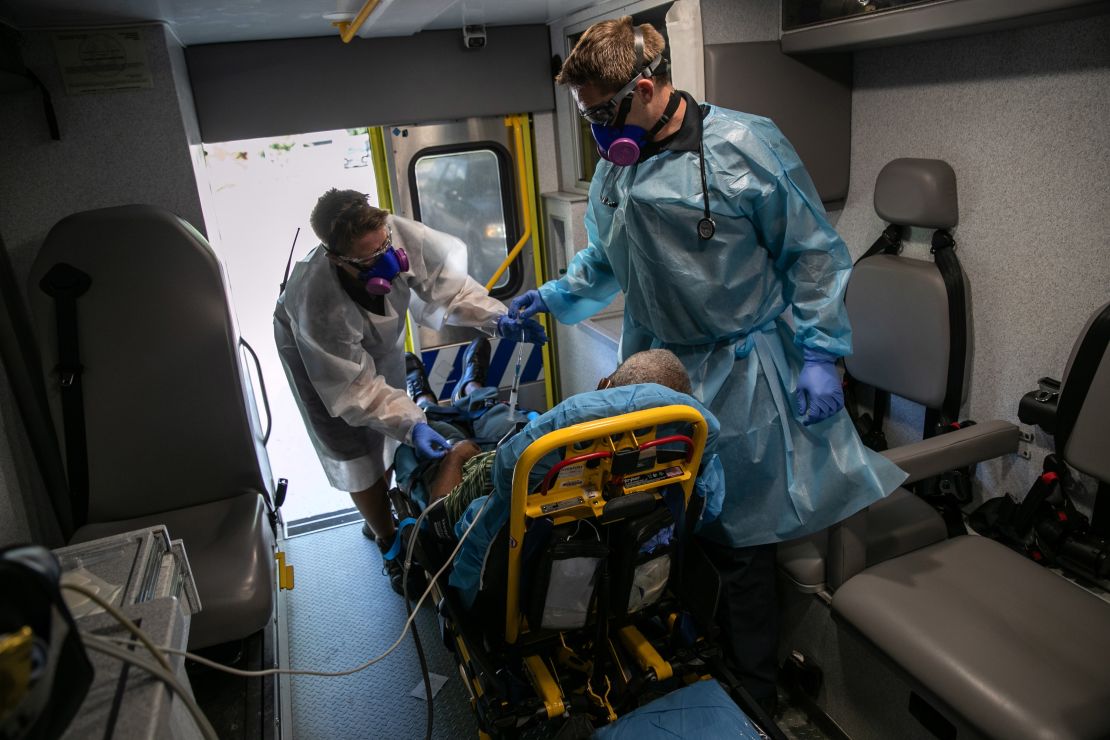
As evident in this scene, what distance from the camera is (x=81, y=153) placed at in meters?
2.55

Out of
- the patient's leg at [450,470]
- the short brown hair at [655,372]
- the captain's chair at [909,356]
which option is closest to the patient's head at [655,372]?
the short brown hair at [655,372]

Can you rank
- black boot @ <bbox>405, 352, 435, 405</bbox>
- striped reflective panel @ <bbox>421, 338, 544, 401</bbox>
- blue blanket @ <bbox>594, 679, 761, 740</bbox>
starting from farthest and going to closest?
striped reflective panel @ <bbox>421, 338, 544, 401</bbox>
black boot @ <bbox>405, 352, 435, 405</bbox>
blue blanket @ <bbox>594, 679, 761, 740</bbox>

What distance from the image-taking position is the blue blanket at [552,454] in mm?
1542

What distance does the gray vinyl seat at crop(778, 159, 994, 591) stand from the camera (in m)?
2.08

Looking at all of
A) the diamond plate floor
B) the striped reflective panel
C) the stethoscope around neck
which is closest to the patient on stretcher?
the stethoscope around neck

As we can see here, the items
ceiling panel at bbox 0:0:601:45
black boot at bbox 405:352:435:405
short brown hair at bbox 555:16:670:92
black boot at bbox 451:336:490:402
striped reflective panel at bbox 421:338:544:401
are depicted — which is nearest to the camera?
short brown hair at bbox 555:16:670:92

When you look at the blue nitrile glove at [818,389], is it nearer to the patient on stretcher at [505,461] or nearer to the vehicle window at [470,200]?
the patient on stretcher at [505,461]

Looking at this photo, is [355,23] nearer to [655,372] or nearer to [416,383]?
[416,383]

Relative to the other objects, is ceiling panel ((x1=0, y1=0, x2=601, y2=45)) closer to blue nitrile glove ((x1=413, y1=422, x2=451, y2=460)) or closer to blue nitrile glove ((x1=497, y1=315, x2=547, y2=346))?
blue nitrile glove ((x1=497, y1=315, x2=547, y2=346))

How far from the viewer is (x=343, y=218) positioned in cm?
235

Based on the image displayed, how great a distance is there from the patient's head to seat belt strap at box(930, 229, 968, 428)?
41.9 inches

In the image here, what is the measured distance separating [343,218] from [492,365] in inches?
69.6

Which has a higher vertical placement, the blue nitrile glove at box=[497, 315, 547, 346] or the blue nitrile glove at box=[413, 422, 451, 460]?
the blue nitrile glove at box=[497, 315, 547, 346]

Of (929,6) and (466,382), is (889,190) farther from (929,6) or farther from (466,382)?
(466,382)
